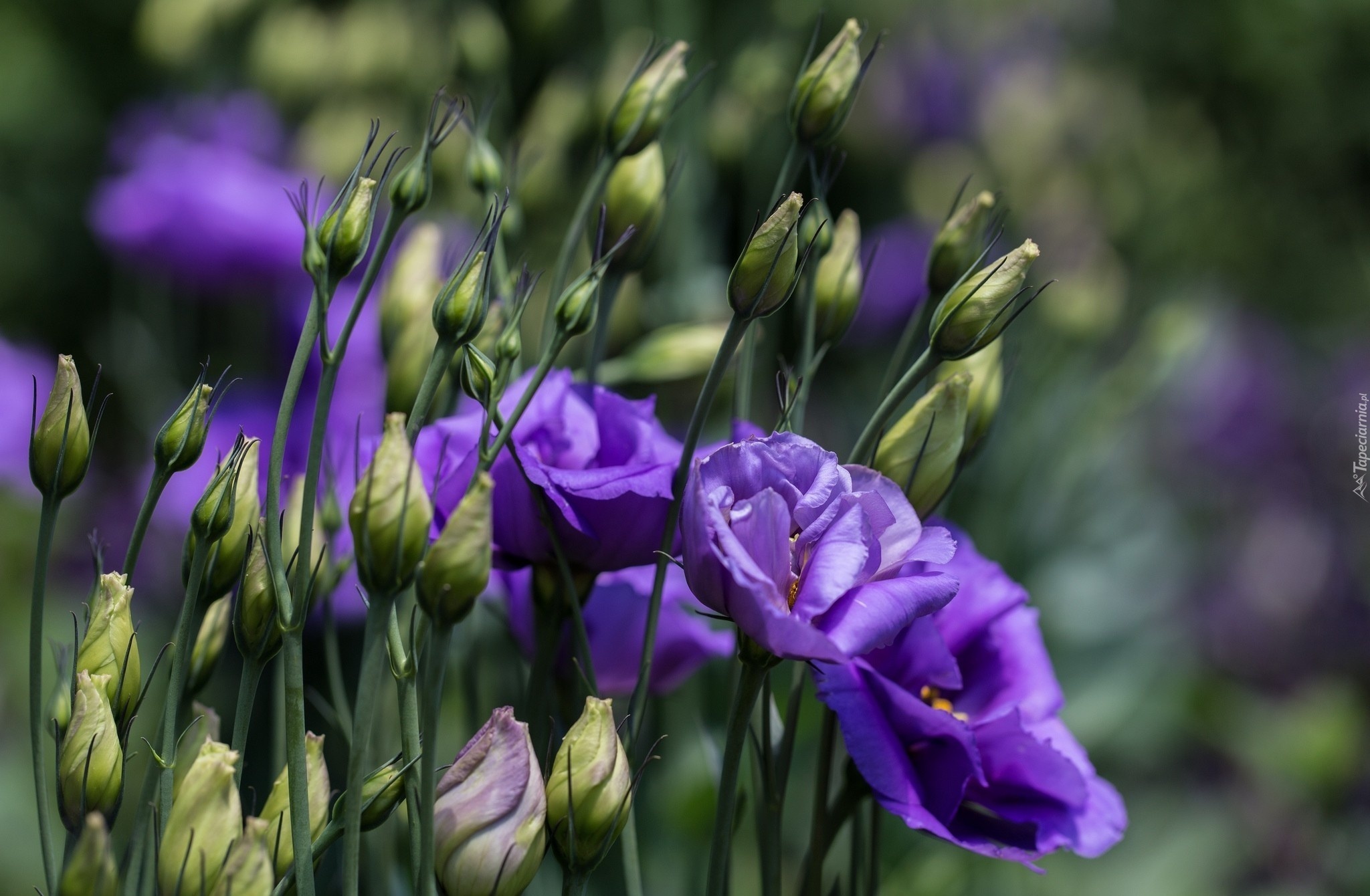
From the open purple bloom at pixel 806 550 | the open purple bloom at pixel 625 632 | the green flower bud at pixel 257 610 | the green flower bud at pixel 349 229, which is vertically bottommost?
the open purple bloom at pixel 625 632

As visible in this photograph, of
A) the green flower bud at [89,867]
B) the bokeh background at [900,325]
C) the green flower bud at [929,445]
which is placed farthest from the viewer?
the bokeh background at [900,325]

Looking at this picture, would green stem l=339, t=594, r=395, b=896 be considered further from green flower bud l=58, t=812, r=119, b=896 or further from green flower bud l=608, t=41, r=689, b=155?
green flower bud l=608, t=41, r=689, b=155

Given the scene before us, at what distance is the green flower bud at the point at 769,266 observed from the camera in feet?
0.98

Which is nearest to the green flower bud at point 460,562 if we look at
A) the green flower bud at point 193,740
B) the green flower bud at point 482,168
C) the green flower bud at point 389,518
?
the green flower bud at point 389,518

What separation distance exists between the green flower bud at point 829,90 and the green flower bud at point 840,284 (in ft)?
0.10

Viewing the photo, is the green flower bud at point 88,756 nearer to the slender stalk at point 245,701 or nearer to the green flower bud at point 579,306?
the slender stalk at point 245,701

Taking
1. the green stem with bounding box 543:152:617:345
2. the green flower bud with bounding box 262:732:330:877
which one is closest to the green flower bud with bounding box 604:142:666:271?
the green stem with bounding box 543:152:617:345

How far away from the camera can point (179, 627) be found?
0.94ft

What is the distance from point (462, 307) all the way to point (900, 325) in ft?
4.41

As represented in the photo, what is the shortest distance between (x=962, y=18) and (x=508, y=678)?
1.78 metres

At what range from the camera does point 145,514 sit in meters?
0.28

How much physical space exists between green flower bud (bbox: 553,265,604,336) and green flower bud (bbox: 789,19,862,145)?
116 mm

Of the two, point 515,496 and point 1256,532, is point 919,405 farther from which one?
point 1256,532

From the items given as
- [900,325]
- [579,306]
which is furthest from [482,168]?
[900,325]
